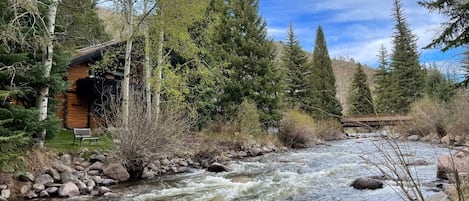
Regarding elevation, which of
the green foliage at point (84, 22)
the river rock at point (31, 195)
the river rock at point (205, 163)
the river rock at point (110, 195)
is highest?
the green foliage at point (84, 22)

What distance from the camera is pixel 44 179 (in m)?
9.68

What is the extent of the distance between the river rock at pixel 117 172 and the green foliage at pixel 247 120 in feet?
32.4

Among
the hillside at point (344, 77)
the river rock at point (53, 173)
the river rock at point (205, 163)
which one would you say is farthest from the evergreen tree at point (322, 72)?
the river rock at point (53, 173)

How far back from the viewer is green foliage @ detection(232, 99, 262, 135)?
2091 cm

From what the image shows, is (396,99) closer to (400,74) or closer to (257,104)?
(400,74)

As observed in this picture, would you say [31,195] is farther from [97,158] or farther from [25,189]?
[97,158]

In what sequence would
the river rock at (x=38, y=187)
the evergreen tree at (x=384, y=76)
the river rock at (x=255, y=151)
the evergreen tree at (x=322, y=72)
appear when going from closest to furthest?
the river rock at (x=38, y=187)
the river rock at (x=255, y=151)
the evergreen tree at (x=322, y=72)
the evergreen tree at (x=384, y=76)

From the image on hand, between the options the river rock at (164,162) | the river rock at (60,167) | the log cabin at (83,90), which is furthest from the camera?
the log cabin at (83,90)

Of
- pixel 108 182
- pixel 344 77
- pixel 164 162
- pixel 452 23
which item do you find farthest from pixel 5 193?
pixel 344 77

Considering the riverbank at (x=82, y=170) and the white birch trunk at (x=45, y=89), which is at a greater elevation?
the white birch trunk at (x=45, y=89)

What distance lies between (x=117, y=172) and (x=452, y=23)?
12135mm

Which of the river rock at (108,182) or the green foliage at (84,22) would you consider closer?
the river rock at (108,182)

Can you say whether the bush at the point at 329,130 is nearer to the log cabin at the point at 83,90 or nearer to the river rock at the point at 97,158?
the log cabin at the point at 83,90

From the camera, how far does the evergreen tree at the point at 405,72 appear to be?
44.7m
